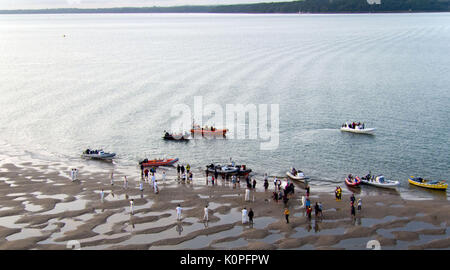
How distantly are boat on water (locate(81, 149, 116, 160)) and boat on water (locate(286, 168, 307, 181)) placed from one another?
22.5m

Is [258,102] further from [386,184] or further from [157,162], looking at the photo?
[386,184]

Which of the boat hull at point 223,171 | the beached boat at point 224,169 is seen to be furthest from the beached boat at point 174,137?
the boat hull at point 223,171

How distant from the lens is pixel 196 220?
34875 millimetres

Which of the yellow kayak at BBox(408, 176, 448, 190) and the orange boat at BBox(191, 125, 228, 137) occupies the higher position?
the orange boat at BBox(191, 125, 228, 137)

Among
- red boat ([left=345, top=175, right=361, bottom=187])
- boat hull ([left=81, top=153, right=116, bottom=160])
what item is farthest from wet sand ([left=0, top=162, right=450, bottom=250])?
boat hull ([left=81, top=153, right=116, bottom=160])

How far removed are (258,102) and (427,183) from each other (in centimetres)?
4482

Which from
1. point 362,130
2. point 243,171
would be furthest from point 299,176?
point 362,130

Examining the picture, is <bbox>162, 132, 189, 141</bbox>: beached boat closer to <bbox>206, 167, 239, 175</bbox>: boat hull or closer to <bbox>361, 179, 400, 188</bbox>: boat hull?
<bbox>206, 167, 239, 175</bbox>: boat hull

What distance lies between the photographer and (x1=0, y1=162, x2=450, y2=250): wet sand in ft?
102

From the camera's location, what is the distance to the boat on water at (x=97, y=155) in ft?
188

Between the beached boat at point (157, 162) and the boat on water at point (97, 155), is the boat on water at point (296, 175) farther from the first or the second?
the boat on water at point (97, 155)

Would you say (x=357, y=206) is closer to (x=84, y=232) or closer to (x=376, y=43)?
(x=84, y=232)
